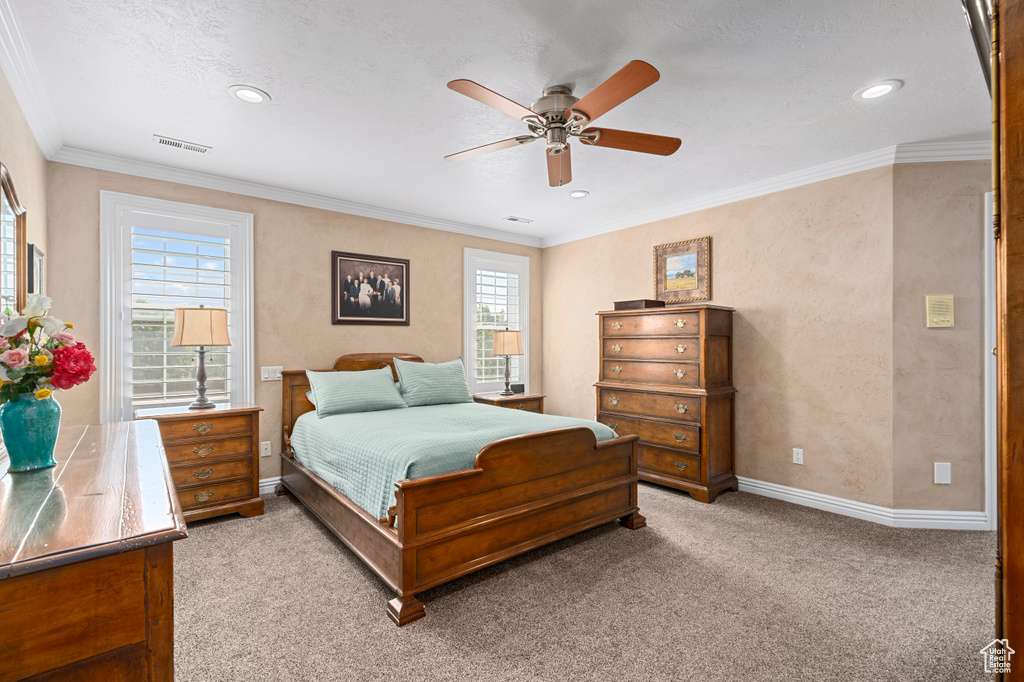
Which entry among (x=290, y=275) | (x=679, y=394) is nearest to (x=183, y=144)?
(x=290, y=275)

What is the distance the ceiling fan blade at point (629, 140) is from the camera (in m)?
2.38

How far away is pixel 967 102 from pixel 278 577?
4.46 metres

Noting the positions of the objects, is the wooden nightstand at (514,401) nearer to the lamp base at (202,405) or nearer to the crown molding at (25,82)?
the lamp base at (202,405)

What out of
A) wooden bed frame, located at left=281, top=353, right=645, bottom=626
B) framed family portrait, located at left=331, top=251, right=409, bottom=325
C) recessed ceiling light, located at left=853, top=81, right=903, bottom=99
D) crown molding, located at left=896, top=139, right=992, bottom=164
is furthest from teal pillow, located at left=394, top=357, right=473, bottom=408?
crown molding, located at left=896, top=139, right=992, bottom=164

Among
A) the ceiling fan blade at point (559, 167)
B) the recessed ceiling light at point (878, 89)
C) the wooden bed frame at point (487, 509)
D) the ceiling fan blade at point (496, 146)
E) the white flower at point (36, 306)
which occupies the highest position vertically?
the recessed ceiling light at point (878, 89)

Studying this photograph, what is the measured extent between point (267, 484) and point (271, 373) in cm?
91

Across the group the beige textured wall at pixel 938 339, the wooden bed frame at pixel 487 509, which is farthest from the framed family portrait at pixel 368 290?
the beige textured wall at pixel 938 339

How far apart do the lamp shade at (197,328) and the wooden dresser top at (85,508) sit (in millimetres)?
1648

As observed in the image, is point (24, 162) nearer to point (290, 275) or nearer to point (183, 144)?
point (183, 144)

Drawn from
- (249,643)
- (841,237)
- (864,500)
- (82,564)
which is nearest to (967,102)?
(841,237)

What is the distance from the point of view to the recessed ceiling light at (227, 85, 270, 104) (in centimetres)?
245

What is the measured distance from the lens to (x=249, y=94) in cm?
250

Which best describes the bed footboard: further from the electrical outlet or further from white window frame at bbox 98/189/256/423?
white window frame at bbox 98/189/256/423

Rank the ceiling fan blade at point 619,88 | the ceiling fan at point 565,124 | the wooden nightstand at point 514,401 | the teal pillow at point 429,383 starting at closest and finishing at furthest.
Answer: the ceiling fan blade at point 619,88 → the ceiling fan at point 565,124 → the teal pillow at point 429,383 → the wooden nightstand at point 514,401
